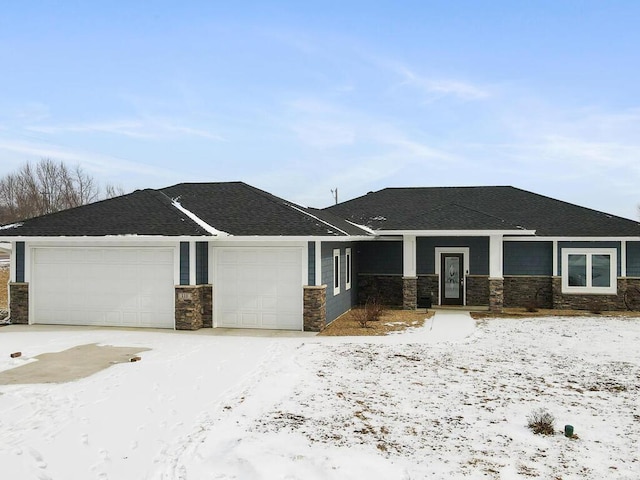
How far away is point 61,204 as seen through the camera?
61594 millimetres

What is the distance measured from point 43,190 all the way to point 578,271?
2350 inches

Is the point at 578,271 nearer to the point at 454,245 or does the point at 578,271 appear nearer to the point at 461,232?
the point at 454,245

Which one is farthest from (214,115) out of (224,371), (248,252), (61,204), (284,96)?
(61,204)

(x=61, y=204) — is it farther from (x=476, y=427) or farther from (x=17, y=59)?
(x=476, y=427)

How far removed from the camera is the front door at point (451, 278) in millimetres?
19203

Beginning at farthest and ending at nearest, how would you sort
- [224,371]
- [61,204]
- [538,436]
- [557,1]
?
1. [61,204]
2. [557,1]
3. [224,371]
4. [538,436]

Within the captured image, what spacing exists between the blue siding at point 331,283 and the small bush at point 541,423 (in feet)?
25.2

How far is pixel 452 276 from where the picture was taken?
63.3 feet

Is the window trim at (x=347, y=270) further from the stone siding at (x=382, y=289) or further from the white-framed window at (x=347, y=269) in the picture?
the stone siding at (x=382, y=289)

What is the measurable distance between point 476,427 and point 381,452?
59.7 inches

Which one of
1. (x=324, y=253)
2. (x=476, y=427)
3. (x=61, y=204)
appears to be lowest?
(x=476, y=427)

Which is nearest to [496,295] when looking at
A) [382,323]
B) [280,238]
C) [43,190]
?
[382,323]

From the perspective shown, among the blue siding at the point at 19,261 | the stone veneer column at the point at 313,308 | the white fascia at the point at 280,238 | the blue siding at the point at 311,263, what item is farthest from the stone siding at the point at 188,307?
the blue siding at the point at 19,261

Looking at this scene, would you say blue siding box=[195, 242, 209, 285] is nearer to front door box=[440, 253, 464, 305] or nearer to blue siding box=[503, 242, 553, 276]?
front door box=[440, 253, 464, 305]
